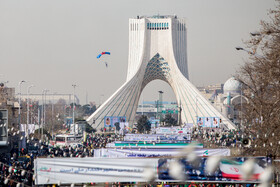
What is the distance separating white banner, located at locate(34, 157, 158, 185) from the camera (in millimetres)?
14172

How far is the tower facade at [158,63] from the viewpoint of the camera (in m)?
92.4

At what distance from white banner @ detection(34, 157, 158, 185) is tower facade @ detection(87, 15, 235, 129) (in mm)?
74835

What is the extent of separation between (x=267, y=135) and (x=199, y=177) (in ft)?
33.2

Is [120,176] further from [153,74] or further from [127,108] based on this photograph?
[153,74]

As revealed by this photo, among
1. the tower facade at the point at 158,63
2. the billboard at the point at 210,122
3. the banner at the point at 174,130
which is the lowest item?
the banner at the point at 174,130

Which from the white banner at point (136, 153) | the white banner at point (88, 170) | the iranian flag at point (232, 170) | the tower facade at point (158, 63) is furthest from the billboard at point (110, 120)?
the iranian flag at point (232, 170)

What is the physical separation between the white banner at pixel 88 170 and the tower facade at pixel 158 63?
74835mm

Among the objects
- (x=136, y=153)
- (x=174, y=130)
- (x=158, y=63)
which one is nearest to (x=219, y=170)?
(x=136, y=153)

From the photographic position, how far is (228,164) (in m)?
14.6

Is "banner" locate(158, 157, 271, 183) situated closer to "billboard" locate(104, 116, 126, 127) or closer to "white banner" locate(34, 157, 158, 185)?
"white banner" locate(34, 157, 158, 185)

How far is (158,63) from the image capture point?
336ft

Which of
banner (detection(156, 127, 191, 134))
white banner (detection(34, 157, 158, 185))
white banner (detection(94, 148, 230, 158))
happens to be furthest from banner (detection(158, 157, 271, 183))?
banner (detection(156, 127, 191, 134))

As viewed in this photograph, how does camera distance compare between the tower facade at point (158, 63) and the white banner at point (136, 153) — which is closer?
the white banner at point (136, 153)

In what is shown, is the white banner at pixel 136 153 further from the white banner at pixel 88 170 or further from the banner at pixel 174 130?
the banner at pixel 174 130
